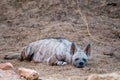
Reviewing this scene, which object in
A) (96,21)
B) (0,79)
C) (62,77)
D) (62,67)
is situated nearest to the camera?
(0,79)

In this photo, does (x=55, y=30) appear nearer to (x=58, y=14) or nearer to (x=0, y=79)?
(x=58, y=14)

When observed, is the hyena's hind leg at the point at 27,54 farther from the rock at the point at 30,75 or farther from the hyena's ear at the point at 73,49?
the rock at the point at 30,75

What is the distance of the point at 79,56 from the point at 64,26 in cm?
341

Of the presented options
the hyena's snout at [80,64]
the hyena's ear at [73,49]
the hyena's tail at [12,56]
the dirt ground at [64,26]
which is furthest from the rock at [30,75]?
the hyena's tail at [12,56]

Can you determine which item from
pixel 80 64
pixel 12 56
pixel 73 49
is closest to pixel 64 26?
pixel 12 56

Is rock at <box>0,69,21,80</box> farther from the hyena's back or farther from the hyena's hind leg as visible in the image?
the hyena's hind leg

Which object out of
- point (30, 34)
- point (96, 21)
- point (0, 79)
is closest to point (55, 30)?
point (30, 34)

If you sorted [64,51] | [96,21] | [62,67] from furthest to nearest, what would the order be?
[96,21] → [64,51] → [62,67]

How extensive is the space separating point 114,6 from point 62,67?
5.80 meters

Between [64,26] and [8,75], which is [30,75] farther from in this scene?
[64,26]

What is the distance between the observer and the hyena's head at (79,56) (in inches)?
358

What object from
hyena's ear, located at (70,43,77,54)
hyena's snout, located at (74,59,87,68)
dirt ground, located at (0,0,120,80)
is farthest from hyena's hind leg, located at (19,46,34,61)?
hyena's snout, located at (74,59,87,68)

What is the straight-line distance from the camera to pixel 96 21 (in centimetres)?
1326

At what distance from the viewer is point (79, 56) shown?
9.31 m
